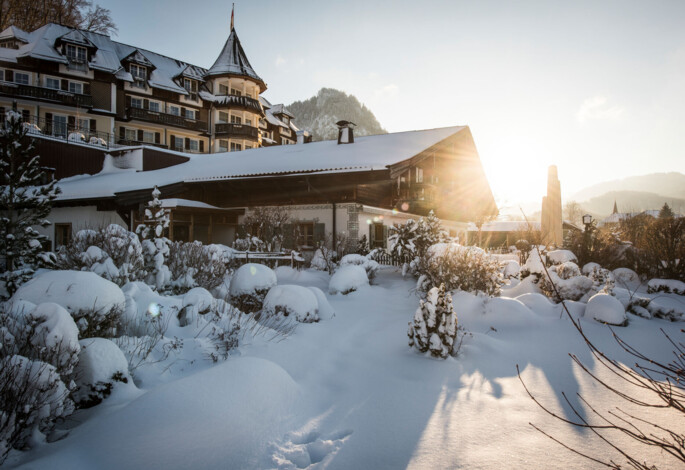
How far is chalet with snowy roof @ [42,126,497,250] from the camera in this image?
618 inches

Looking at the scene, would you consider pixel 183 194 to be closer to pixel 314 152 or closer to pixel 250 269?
pixel 314 152

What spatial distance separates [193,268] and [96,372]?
14.9 feet

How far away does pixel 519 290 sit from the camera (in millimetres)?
9484

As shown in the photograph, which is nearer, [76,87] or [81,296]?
[81,296]

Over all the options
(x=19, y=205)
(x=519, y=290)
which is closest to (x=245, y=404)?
(x=19, y=205)

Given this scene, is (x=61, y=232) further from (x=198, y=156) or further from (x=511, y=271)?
(x=511, y=271)

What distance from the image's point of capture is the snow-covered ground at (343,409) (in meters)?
2.88

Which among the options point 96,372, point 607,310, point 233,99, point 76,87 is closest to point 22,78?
point 76,87

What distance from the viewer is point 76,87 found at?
1119 inches

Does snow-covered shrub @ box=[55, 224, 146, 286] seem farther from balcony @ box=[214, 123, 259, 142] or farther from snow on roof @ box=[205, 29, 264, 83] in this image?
snow on roof @ box=[205, 29, 264, 83]

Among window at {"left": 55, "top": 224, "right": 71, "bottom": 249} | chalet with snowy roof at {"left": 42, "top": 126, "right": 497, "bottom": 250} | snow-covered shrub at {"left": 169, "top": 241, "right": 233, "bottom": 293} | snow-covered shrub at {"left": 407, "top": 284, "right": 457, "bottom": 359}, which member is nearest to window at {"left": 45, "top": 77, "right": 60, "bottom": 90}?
chalet with snowy roof at {"left": 42, "top": 126, "right": 497, "bottom": 250}

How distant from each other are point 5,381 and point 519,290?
9681 mm

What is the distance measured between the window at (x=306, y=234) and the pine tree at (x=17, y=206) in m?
11.1

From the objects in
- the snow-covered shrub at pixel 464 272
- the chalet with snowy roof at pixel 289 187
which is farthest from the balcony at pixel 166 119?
the snow-covered shrub at pixel 464 272
